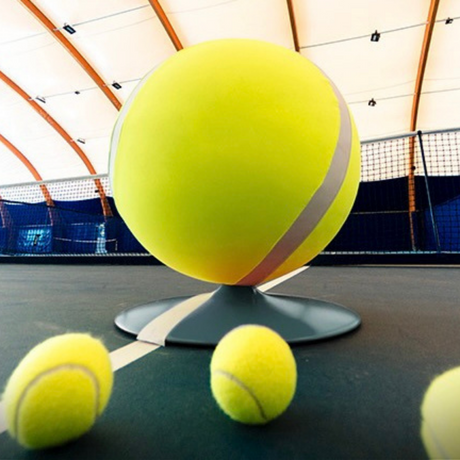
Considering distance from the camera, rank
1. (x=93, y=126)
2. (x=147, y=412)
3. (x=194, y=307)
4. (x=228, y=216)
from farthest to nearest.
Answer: (x=93, y=126) < (x=194, y=307) < (x=228, y=216) < (x=147, y=412)

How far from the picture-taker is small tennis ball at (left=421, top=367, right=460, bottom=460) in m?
0.41

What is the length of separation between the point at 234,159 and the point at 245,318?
0.44 metres

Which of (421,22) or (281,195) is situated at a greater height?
(421,22)

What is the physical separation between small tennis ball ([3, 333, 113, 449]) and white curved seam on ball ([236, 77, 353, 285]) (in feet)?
1.79

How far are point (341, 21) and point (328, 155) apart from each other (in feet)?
33.5

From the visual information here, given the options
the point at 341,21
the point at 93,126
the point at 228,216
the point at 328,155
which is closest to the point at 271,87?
the point at 328,155

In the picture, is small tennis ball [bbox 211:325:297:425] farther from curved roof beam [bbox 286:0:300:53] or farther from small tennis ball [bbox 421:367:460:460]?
curved roof beam [bbox 286:0:300:53]

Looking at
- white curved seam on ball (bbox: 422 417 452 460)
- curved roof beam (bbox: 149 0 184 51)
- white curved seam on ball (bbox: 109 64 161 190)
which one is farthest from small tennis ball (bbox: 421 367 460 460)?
curved roof beam (bbox: 149 0 184 51)

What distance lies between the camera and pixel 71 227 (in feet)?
34.4

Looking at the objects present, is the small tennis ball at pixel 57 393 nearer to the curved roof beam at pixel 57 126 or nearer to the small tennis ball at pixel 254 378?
the small tennis ball at pixel 254 378

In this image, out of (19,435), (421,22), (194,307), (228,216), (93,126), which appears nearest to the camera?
(19,435)

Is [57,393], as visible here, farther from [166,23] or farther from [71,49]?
[71,49]

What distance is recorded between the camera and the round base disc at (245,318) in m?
0.94

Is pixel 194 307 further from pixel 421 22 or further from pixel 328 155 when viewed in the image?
pixel 421 22
